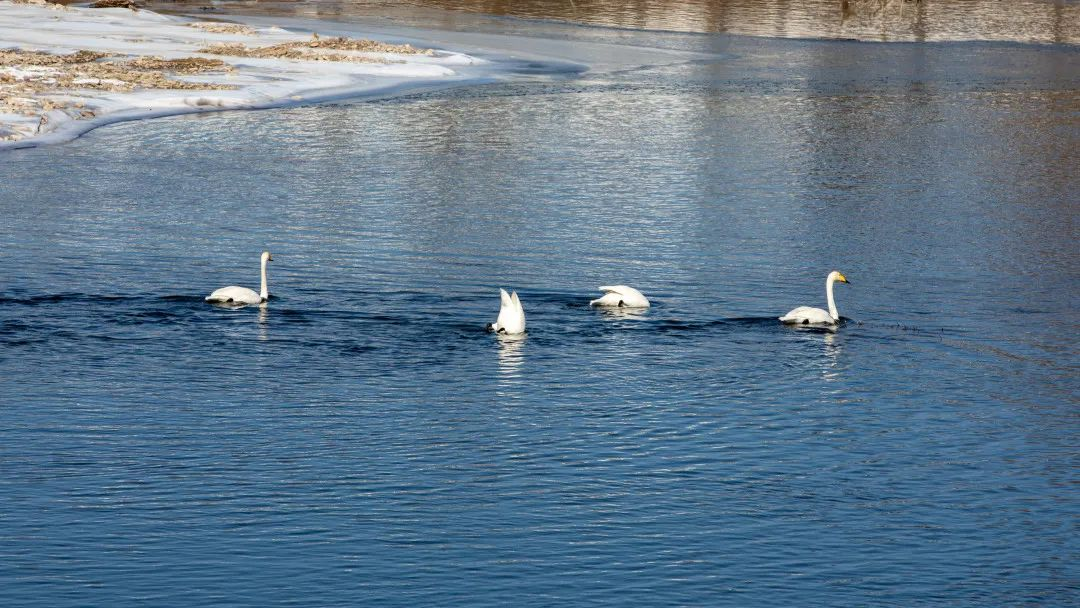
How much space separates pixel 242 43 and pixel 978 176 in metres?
30.9

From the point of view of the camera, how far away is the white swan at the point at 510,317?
1695 centimetres

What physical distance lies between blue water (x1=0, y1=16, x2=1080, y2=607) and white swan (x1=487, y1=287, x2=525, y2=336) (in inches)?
8.9

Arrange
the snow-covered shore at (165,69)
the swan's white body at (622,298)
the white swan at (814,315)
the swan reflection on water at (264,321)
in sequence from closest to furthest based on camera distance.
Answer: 1. the swan reflection on water at (264,321)
2. the white swan at (814,315)
3. the swan's white body at (622,298)
4. the snow-covered shore at (165,69)

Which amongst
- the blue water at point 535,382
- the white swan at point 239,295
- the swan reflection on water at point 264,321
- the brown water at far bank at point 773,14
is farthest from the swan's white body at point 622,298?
the brown water at far bank at point 773,14

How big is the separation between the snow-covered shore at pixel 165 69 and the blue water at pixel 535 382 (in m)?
5.50

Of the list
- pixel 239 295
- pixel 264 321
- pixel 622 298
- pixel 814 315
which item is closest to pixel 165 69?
pixel 239 295

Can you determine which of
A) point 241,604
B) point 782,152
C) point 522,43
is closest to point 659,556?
point 241,604

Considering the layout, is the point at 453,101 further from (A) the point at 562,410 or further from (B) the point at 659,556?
(B) the point at 659,556

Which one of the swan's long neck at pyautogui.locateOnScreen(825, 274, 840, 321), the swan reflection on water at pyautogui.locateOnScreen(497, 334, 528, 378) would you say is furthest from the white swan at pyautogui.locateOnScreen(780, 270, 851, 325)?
the swan reflection on water at pyautogui.locateOnScreen(497, 334, 528, 378)

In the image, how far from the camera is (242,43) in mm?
53312

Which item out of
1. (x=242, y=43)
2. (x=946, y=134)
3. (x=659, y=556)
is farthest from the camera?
(x=242, y=43)

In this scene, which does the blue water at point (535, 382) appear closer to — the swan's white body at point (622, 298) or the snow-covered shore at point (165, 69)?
the swan's white body at point (622, 298)

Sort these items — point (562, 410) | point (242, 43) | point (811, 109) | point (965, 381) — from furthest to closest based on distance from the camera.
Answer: point (242, 43)
point (811, 109)
point (965, 381)
point (562, 410)

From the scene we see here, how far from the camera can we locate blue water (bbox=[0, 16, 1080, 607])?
1122 cm
